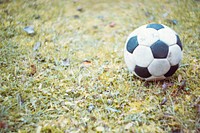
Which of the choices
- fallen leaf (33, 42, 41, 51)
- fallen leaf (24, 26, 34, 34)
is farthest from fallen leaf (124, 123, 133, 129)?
fallen leaf (24, 26, 34, 34)

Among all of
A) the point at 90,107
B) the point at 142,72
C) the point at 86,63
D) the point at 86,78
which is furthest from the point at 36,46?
the point at 142,72

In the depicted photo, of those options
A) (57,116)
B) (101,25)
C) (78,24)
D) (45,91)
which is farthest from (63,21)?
(57,116)

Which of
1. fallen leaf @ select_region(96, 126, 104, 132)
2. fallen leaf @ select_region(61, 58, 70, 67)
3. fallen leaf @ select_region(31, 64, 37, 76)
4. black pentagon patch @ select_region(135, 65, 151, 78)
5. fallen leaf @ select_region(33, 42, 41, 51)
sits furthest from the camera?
fallen leaf @ select_region(33, 42, 41, 51)

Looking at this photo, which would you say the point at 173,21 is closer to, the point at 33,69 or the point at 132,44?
the point at 132,44

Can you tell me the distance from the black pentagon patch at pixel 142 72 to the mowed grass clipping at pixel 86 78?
0.49 ft

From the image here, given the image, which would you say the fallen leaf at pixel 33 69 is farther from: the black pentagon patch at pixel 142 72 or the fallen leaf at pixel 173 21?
the fallen leaf at pixel 173 21

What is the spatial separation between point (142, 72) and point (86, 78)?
2.27 ft

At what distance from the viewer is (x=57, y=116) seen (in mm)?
1976

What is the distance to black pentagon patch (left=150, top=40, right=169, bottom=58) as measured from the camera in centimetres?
207

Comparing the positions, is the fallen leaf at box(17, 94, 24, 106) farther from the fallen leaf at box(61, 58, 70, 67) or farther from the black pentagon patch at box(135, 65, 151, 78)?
the black pentagon patch at box(135, 65, 151, 78)

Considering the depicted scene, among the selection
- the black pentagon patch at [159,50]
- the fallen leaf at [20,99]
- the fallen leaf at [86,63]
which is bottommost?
the fallen leaf at [20,99]

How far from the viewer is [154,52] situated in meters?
2.08

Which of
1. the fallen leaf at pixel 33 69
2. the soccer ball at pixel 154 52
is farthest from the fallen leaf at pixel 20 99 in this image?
the soccer ball at pixel 154 52

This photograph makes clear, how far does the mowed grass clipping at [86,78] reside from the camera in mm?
1915
